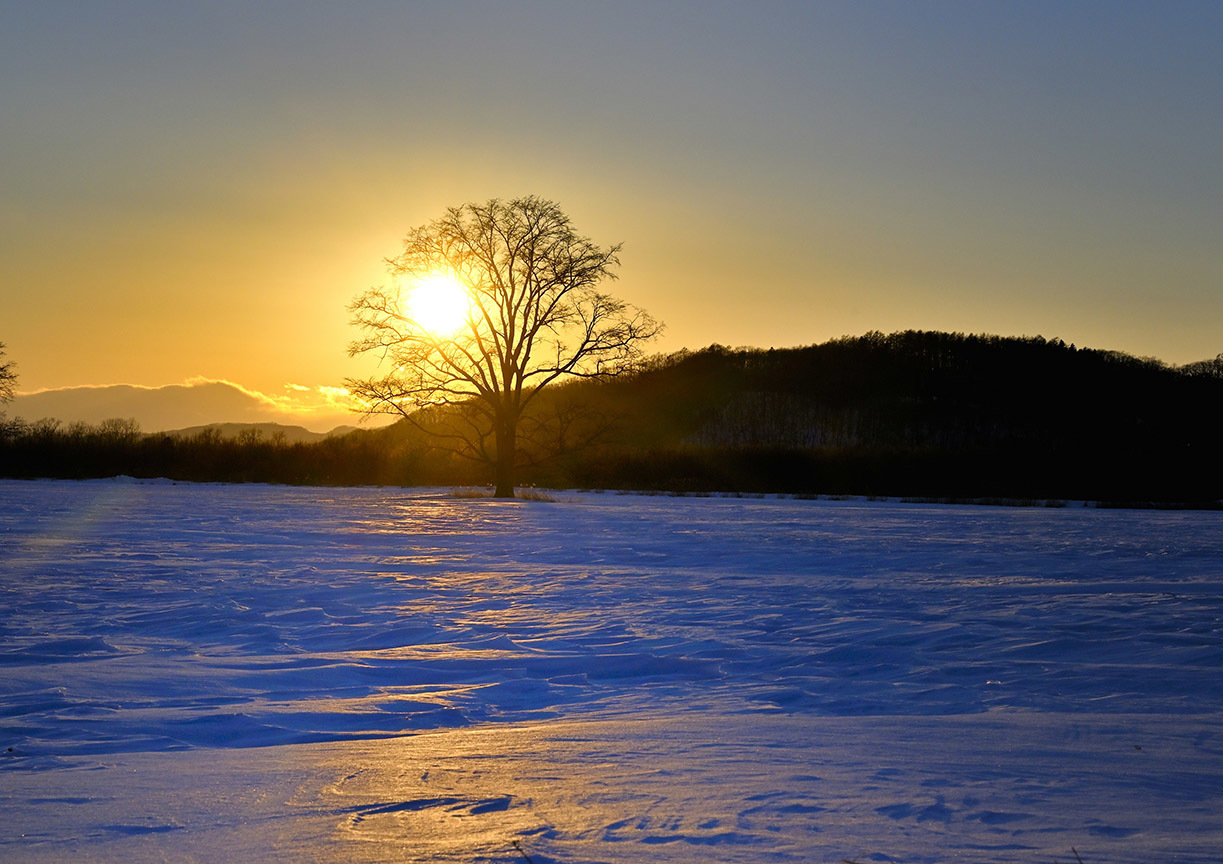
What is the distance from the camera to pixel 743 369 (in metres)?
95.6

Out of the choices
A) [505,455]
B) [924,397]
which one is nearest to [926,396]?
[924,397]

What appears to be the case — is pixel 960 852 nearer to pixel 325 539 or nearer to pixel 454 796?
pixel 454 796

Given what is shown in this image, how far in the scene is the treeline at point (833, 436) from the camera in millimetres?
38969

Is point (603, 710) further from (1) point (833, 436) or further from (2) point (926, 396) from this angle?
(2) point (926, 396)

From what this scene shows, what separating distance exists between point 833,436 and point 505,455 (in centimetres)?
5895

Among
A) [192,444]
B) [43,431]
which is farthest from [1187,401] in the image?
[43,431]

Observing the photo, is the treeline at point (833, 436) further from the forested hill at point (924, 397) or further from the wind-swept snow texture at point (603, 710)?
the wind-swept snow texture at point (603, 710)

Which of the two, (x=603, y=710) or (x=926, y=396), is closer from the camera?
(x=603, y=710)

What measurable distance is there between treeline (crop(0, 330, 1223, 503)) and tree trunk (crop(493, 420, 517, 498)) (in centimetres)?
179

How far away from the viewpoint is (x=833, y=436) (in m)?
83.9

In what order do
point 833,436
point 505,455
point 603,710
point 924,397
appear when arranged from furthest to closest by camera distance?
point 924,397
point 833,436
point 505,455
point 603,710

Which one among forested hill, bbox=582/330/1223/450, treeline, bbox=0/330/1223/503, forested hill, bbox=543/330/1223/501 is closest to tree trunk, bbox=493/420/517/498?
treeline, bbox=0/330/1223/503

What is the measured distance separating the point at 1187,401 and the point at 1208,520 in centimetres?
6888

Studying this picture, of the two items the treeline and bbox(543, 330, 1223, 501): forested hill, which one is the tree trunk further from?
bbox(543, 330, 1223, 501): forested hill
